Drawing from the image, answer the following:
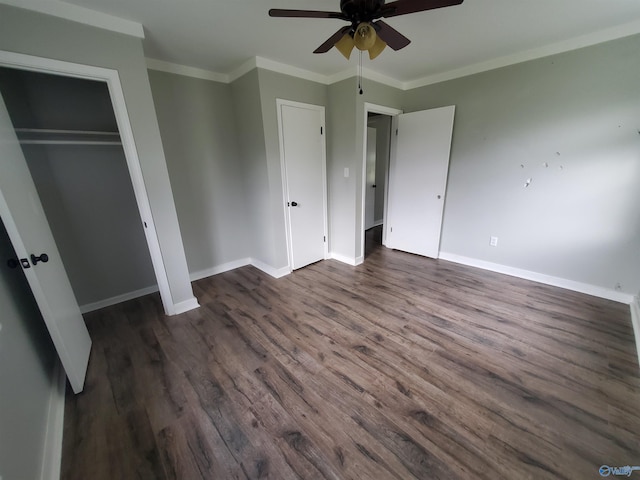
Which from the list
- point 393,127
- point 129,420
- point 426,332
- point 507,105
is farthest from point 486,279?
point 129,420

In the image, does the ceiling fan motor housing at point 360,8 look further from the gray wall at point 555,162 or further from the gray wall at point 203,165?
the gray wall at point 555,162

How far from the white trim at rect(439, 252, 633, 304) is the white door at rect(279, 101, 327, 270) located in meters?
1.90

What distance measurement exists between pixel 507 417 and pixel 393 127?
341 cm

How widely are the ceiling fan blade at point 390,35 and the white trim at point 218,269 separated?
2966 mm

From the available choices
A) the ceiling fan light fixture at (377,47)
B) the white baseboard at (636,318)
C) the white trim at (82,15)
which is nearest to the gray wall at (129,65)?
the white trim at (82,15)

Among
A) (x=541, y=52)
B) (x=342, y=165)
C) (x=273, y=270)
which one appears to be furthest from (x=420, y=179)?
(x=273, y=270)

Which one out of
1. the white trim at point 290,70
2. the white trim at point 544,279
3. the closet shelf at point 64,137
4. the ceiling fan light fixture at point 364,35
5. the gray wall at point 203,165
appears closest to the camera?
the ceiling fan light fixture at point 364,35

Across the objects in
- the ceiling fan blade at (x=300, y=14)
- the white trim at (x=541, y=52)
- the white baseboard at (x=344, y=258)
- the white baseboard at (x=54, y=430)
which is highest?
the white trim at (x=541, y=52)

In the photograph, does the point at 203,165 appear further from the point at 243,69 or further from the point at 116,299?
the point at 116,299

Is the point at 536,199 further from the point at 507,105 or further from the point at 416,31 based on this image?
the point at 416,31

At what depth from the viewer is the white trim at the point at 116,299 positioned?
8.24ft

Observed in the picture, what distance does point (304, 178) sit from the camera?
316 cm

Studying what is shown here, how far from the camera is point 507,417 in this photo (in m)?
1.40

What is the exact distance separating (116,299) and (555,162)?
4.86 m
